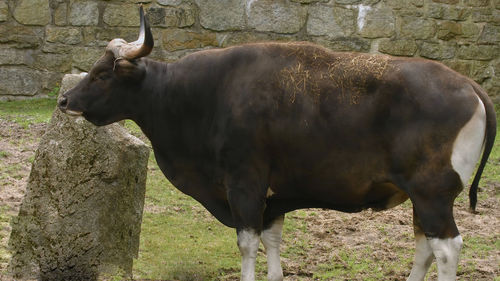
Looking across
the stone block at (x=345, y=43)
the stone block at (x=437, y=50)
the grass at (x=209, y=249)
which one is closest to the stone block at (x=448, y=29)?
the stone block at (x=437, y=50)

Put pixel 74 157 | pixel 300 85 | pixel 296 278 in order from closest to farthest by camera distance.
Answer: pixel 300 85 < pixel 74 157 < pixel 296 278

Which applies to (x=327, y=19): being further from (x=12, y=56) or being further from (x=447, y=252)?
(x=447, y=252)

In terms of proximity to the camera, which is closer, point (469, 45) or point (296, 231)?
point (296, 231)

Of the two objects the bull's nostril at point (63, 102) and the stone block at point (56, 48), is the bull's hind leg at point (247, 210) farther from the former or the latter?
the stone block at point (56, 48)

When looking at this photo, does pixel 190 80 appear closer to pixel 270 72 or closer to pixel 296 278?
pixel 270 72

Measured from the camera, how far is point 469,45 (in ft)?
40.7

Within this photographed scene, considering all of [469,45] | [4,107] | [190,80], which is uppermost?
[190,80]

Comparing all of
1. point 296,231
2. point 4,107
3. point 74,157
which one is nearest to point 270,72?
point 74,157

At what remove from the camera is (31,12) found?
11.6 metres

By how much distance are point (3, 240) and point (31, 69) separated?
5.26 m

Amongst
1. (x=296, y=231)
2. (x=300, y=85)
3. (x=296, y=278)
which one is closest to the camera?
(x=300, y=85)

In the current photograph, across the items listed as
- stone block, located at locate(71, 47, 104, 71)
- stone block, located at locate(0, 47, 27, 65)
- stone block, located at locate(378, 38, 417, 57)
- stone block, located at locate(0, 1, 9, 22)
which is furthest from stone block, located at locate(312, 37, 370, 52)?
stone block, located at locate(0, 1, 9, 22)

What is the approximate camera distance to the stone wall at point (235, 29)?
11680 millimetres

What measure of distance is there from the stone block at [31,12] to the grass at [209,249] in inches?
143
